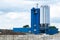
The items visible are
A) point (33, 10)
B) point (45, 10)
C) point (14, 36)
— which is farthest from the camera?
point (45, 10)

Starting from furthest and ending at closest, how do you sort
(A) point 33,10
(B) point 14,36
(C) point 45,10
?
(C) point 45,10 → (A) point 33,10 → (B) point 14,36

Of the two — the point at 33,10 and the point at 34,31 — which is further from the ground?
the point at 33,10

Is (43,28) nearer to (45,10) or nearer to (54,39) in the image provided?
(45,10)

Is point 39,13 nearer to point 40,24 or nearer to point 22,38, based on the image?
point 40,24

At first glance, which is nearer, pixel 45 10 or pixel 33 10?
pixel 33 10

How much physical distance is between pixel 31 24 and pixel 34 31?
6.57ft

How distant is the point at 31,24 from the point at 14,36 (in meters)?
18.8

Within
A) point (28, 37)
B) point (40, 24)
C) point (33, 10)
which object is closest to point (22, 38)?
point (28, 37)

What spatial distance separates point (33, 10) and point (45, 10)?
4.37 meters

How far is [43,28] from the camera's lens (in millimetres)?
51156

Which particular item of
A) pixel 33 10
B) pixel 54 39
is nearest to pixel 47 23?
pixel 33 10

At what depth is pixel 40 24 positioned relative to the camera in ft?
171

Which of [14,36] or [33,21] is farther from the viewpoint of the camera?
[33,21]

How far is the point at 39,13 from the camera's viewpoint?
4931cm
